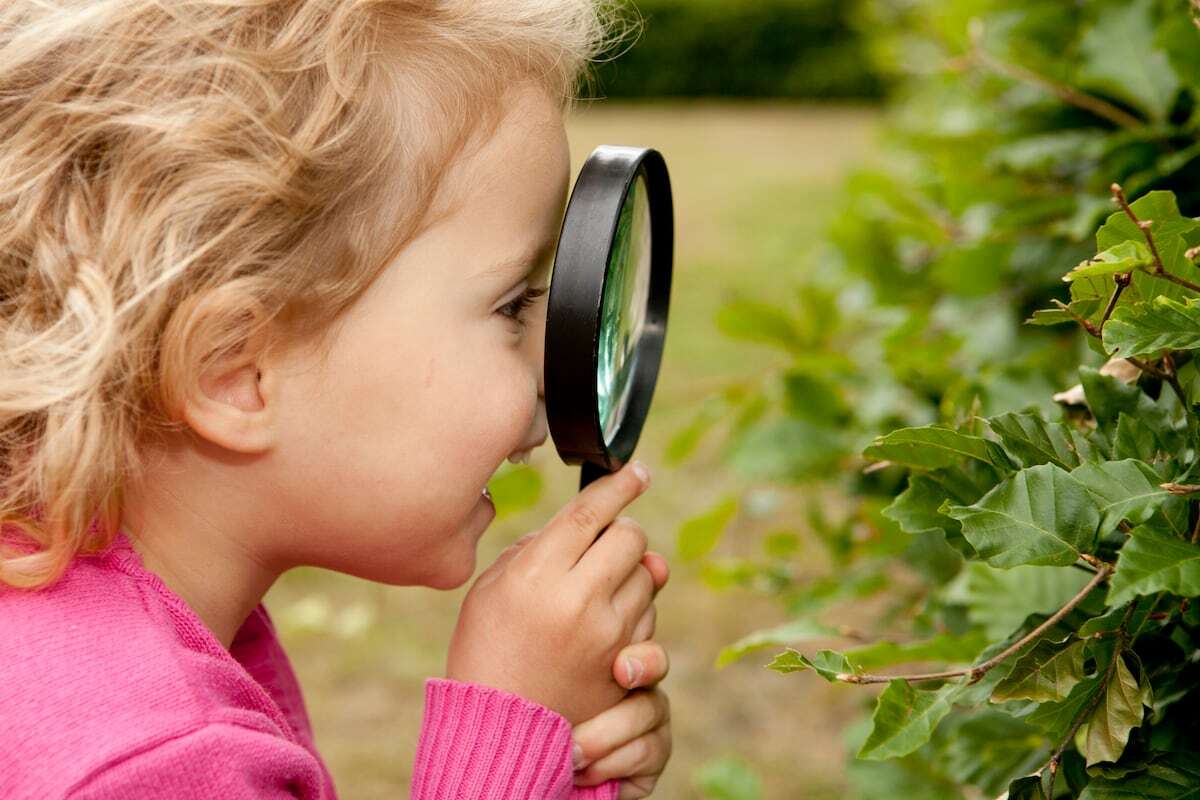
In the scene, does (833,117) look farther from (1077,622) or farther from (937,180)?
(1077,622)

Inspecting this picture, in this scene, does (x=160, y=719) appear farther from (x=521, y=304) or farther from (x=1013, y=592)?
(x=1013, y=592)

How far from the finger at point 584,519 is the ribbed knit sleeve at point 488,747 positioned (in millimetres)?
176

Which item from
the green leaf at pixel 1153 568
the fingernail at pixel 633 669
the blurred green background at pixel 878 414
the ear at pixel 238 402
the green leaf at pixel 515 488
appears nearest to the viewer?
the green leaf at pixel 1153 568

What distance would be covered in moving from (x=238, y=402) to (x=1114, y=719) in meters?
0.99

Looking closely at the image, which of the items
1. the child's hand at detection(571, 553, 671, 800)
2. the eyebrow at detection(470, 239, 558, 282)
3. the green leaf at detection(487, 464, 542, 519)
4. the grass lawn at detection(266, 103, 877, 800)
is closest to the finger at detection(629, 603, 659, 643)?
the child's hand at detection(571, 553, 671, 800)

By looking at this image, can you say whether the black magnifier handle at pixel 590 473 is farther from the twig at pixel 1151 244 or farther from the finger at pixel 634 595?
the twig at pixel 1151 244

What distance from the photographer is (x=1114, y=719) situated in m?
0.94

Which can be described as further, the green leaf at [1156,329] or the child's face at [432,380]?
the child's face at [432,380]

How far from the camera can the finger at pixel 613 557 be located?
1.52 metres

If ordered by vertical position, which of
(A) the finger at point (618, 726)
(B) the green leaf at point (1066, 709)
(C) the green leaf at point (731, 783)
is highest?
(B) the green leaf at point (1066, 709)

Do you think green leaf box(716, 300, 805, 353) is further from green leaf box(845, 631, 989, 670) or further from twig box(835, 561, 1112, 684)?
twig box(835, 561, 1112, 684)

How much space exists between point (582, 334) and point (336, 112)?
15.1 inches

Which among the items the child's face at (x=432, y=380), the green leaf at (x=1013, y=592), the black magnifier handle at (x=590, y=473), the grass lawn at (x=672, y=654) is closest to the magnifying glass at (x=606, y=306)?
the black magnifier handle at (x=590, y=473)

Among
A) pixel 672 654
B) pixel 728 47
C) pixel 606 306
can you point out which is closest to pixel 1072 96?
pixel 606 306
